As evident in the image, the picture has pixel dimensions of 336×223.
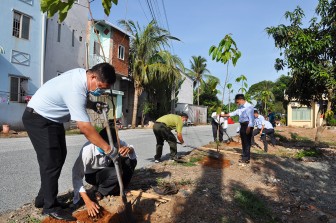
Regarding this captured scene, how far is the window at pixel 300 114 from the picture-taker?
37.1 meters

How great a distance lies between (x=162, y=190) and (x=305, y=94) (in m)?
9.04

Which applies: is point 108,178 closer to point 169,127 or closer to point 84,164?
point 84,164

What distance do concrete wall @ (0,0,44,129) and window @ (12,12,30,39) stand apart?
0.17 meters

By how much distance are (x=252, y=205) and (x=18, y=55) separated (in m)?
15.7

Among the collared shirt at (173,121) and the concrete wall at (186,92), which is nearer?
the collared shirt at (173,121)

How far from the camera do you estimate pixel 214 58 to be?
771 cm

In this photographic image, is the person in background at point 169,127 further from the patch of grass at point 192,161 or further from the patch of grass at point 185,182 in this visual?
the patch of grass at point 185,182

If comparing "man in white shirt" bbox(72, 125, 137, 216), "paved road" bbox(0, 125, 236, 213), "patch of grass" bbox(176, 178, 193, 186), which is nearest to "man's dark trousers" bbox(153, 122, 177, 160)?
"paved road" bbox(0, 125, 236, 213)

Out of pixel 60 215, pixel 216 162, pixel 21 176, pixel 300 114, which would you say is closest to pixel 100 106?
pixel 60 215

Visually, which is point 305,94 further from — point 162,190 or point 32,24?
point 32,24

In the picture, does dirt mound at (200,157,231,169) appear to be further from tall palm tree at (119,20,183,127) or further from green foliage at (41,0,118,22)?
tall palm tree at (119,20,183,127)

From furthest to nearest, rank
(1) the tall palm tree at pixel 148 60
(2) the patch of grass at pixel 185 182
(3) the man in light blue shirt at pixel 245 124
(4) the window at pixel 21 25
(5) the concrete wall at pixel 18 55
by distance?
1. (1) the tall palm tree at pixel 148 60
2. (4) the window at pixel 21 25
3. (5) the concrete wall at pixel 18 55
4. (3) the man in light blue shirt at pixel 245 124
5. (2) the patch of grass at pixel 185 182

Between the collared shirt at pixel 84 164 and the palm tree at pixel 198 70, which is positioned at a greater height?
the palm tree at pixel 198 70

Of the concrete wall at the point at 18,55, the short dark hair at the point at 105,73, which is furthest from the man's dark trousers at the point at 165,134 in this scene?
the concrete wall at the point at 18,55
